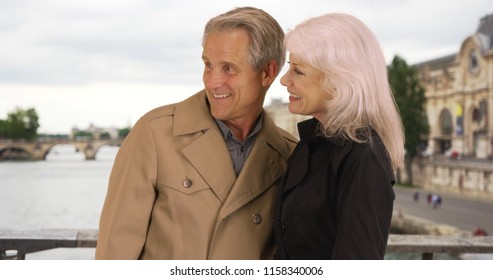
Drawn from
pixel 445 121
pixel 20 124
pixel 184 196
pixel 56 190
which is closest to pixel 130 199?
pixel 184 196

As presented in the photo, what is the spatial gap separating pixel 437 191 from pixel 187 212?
16.6 m

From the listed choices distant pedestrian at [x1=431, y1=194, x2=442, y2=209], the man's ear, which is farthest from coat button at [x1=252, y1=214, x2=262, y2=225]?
distant pedestrian at [x1=431, y1=194, x2=442, y2=209]

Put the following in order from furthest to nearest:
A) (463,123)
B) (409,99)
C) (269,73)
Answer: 1. (463,123)
2. (409,99)
3. (269,73)

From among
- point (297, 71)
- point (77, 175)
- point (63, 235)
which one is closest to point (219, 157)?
point (297, 71)

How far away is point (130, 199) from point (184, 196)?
0.08 m

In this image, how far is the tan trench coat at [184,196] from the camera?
3.24 feet

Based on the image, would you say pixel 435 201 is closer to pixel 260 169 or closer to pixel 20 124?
pixel 260 169

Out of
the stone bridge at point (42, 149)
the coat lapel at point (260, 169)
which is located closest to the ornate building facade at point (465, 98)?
the stone bridge at point (42, 149)

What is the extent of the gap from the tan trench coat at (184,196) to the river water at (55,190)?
8.01 m

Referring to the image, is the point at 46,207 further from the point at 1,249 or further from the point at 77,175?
the point at 1,249

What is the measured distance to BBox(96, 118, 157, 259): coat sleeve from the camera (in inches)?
38.6

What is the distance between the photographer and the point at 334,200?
840 millimetres

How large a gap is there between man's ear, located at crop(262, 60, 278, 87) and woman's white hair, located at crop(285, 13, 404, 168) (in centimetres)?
Result: 22

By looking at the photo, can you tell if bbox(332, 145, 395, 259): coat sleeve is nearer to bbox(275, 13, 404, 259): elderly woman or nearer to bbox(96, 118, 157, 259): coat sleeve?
bbox(275, 13, 404, 259): elderly woman
